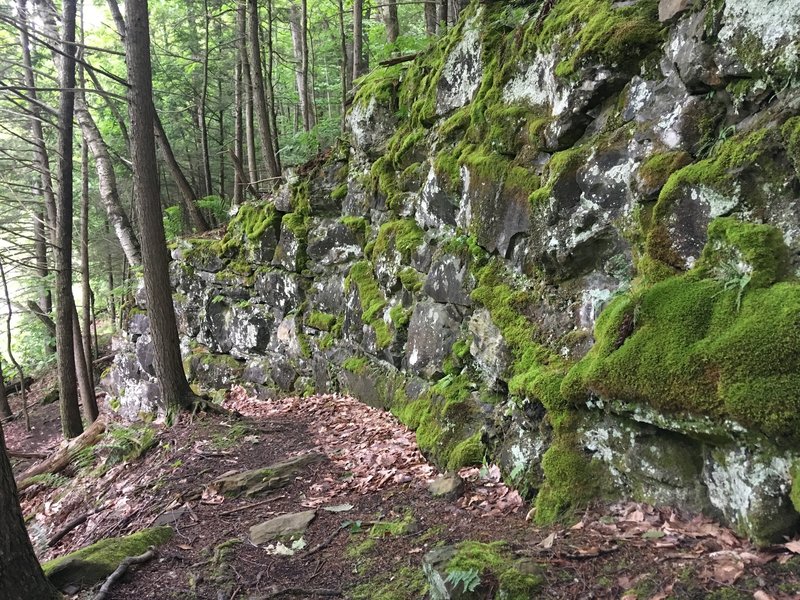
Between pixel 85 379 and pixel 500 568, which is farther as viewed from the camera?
pixel 85 379

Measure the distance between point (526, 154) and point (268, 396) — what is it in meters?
7.11

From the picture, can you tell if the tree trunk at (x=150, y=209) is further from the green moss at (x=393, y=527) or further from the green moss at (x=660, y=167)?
the green moss at (x=660, y=167)

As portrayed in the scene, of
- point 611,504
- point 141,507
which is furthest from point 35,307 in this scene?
point 611,504

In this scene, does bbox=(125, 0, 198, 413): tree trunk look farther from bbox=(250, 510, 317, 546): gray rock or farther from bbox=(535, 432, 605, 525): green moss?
bbox=(535, 432, 605, 525): green moss

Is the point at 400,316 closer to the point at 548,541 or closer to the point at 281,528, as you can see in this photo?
the point at 281,528

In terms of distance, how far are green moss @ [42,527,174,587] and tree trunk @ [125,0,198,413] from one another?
3628mm

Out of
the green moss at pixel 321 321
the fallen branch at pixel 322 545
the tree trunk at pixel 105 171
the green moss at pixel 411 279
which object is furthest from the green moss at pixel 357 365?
the tree trunk at pixel 105 171

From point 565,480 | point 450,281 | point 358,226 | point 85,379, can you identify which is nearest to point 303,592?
point 565,480

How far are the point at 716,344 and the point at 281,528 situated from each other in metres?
3.83

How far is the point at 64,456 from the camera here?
949cm

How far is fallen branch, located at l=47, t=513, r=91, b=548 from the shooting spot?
5683mm

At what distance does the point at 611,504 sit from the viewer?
11.8ft

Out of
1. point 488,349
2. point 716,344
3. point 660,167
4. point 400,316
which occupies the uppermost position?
point 660,167

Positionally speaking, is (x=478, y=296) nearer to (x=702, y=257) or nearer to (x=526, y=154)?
(x=526, y=154)
